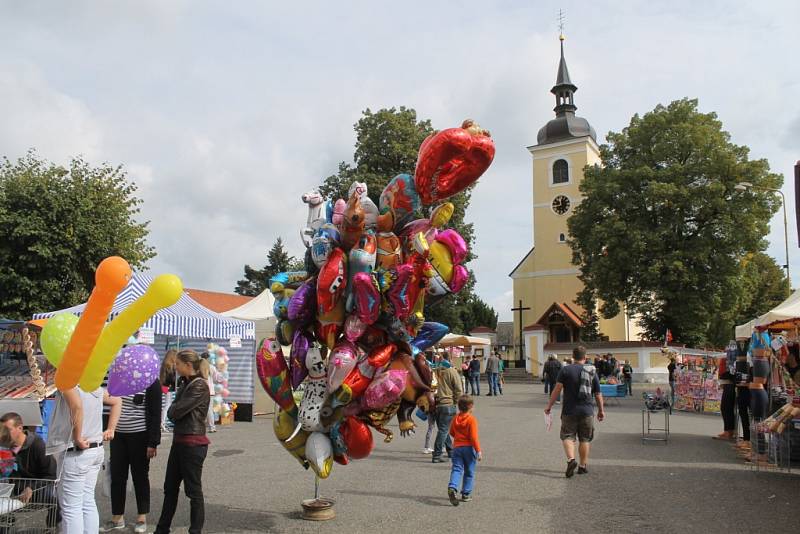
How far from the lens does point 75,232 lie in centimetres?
2028

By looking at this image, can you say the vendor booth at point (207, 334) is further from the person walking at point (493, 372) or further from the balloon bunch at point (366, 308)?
the person walking at point (493, 372)

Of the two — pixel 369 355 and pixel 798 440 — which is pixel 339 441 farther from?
pixel 798 440

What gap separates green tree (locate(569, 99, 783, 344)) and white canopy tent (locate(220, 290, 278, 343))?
1886 centimetres

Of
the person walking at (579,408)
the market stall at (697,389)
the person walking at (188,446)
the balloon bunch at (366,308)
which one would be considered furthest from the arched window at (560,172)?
the person walking at (188,446)

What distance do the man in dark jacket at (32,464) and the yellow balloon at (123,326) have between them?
0.84m

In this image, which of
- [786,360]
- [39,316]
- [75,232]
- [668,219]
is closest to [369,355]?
[786,360]

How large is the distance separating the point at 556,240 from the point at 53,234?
32.9 meters

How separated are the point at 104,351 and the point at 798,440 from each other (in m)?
8.61

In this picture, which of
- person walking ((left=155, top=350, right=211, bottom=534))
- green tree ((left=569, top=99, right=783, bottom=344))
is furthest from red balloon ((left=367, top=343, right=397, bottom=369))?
green tree ((left=569, top=99, right=783, bottom=344))

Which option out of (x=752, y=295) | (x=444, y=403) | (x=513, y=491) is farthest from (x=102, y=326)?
(x=752, y=295)

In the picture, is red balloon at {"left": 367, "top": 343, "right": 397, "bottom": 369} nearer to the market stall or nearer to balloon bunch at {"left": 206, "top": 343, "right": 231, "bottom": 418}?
balloon bunch at {"left": 206, "top": 343, "right": 231, "bottom": 418}

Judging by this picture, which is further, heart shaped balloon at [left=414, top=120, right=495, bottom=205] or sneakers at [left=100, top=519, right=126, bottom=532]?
sneakers at [left=100, top=519, right=126, bottom=532]

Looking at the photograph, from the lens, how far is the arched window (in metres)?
44.8

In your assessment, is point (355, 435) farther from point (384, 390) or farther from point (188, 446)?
point (188, 446)
